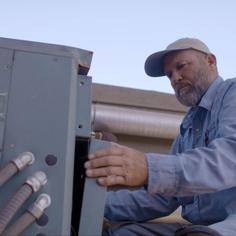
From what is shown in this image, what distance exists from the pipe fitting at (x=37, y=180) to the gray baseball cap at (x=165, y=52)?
1364 millimetres

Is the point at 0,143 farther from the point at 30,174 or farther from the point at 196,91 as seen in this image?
the point at 196,91

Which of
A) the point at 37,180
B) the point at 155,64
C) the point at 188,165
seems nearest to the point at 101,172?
the point at 37,180

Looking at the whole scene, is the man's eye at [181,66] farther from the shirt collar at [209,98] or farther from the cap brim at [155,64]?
the shirt collar at [209,98]

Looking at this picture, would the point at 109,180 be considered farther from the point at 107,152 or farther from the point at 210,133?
the point at 210,133

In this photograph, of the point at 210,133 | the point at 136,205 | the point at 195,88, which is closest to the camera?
the point at 210,133

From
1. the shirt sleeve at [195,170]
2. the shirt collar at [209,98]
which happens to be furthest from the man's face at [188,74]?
the shirt sleeve at [195,170]

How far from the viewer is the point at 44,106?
109 cm

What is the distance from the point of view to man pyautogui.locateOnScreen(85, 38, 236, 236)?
1.24m

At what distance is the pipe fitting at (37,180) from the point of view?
0.99 m

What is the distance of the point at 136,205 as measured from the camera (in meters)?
2.09

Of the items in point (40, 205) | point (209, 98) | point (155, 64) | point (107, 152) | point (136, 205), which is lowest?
point (136, 205)

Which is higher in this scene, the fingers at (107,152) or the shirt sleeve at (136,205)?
the fingers at (107,152)

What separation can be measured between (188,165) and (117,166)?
0.27 m

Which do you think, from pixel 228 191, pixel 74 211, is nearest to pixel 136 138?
pixel 228 191
